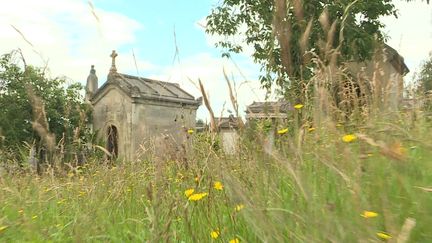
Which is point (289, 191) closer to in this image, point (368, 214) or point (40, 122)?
point (368, 214)

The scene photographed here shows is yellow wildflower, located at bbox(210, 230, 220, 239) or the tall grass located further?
yellow wildflower, located at bbox(210, 230, 220, 239)

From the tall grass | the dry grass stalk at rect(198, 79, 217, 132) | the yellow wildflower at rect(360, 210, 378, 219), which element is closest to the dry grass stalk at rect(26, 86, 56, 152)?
the tall grass

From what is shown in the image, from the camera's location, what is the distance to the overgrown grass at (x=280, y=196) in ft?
4.18

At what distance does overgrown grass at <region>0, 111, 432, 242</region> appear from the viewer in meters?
1.27

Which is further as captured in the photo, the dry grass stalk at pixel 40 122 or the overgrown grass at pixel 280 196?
the dry grass stalk at pixel 40 122

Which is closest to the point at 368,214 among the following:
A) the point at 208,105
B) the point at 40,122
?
the point at 208,105

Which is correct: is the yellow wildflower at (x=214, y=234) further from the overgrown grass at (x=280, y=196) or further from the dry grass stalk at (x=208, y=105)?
the dry grass stalk at (x=208, y=105)

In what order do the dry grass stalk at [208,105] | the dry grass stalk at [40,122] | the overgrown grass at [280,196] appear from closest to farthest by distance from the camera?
the overgrown grass at [280,196] < the dry grass stalk at [208,105] < the dry grass stalk at [40,122]

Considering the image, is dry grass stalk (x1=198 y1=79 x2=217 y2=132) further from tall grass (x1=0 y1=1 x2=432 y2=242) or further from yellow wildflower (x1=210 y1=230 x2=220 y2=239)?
yellow wildflower (x1=210 y1=230 x2=220 y2=239)

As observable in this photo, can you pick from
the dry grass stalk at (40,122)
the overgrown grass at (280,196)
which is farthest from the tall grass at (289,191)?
the dry grass stalk at (40,122)

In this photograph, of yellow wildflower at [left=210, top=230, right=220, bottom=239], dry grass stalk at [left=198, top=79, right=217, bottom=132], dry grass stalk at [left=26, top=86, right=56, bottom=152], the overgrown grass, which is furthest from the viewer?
dry grass stalk at [left=26, top=86, right=56, bottom=152]

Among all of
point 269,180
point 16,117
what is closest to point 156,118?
point 16,117

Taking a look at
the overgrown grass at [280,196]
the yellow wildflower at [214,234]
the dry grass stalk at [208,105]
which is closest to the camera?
the overgrown grass at [280,196]

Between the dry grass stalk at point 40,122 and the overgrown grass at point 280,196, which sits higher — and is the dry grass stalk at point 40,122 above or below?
above
